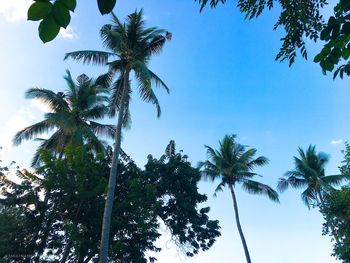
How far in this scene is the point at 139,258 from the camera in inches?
746

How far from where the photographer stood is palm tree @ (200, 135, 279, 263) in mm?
25062

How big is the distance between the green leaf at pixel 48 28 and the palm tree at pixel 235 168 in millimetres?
24210

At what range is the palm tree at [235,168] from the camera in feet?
82.2

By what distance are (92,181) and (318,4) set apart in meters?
17.1

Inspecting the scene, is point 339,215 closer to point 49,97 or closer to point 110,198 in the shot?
point 110,198

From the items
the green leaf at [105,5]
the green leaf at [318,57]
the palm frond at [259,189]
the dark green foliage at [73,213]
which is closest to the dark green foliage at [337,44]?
the green leaf at [318,57]

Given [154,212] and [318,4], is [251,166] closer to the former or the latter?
[154,212]

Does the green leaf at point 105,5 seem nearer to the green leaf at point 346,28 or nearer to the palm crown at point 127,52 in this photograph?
the green leaf at point 346,28

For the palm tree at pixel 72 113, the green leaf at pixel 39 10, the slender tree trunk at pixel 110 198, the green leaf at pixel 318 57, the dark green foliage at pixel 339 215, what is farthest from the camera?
the palm tree at pixel 72 113

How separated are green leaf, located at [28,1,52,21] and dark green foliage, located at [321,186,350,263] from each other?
1798 cm

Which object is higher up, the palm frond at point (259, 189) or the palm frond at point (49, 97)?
the palm frond at point (49, 97)

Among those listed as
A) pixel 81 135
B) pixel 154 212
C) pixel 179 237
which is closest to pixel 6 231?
pixel 81 135

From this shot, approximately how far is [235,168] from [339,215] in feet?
29.2

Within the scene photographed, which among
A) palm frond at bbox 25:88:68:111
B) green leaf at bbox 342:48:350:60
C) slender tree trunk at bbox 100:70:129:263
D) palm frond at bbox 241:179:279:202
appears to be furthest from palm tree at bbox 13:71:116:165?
green leaf at bbox 342:48:350:60
